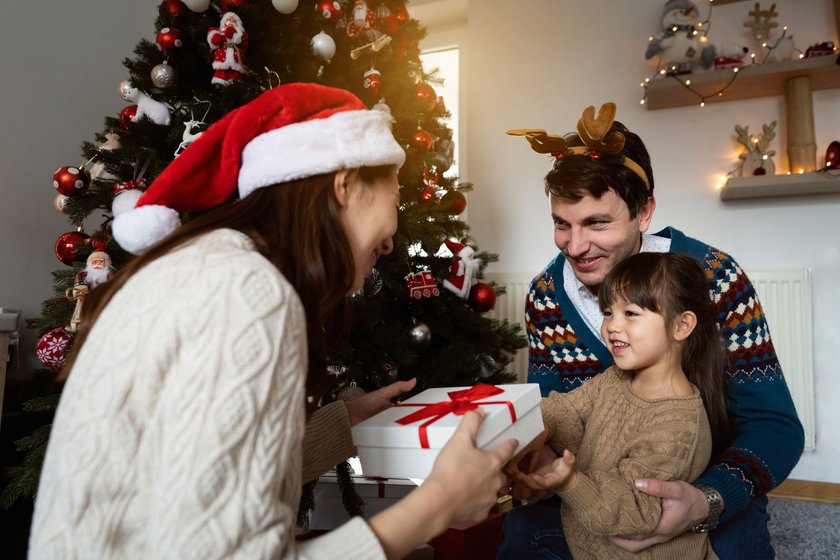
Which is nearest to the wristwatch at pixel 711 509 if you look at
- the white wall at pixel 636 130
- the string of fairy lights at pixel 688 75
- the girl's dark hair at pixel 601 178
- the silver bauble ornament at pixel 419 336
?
the girl's dark hair at pixel 601 178

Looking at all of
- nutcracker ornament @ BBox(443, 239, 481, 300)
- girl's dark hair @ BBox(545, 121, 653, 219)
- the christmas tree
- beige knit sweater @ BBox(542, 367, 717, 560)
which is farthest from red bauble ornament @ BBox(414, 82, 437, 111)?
beige knit sweater @ BBox(542, 367, 717, 560)

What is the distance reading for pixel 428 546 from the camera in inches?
68.3

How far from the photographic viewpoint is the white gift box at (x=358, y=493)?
1.79m

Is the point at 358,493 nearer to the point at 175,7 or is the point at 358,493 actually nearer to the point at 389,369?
the point at 389,369

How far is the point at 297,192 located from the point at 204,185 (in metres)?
0.15

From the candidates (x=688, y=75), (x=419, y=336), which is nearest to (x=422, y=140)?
(x=419, y=336)

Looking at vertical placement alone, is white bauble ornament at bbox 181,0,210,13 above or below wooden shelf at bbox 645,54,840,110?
below

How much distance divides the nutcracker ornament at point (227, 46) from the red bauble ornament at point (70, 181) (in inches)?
17.8

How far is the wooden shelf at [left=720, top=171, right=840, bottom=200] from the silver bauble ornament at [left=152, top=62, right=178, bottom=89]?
92.5 inches

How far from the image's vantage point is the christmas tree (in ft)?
5.29

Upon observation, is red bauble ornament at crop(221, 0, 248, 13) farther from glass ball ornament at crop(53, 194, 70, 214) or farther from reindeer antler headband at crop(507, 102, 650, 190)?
reindeer antler headband at crop(507, 102, 650, 190)

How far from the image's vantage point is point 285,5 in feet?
5.76

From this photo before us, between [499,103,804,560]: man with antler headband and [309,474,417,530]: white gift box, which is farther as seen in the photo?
[309,474,417,530]: white gift box

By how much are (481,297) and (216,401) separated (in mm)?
1558
